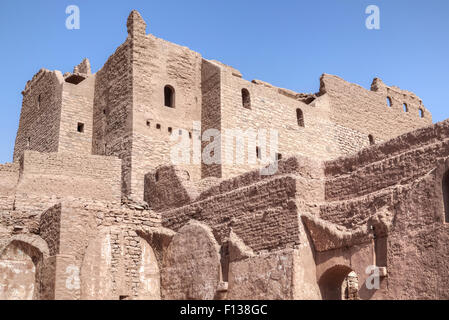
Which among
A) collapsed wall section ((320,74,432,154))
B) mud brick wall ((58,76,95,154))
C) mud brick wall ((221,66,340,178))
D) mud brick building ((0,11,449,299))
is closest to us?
mud brick building ((0,11,449,299))

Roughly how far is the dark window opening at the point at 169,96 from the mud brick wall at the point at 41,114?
368cm

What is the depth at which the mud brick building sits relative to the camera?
1206 centimetres

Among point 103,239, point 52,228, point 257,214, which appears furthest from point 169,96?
point 257,214

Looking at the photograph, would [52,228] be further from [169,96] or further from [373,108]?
[373,108]

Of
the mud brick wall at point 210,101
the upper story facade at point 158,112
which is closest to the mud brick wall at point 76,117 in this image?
the upper story facade at point 158,112

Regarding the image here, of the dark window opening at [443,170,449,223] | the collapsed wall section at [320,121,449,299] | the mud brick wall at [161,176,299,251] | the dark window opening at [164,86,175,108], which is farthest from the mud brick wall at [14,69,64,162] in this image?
the dark window opening at [443,170,449,223]

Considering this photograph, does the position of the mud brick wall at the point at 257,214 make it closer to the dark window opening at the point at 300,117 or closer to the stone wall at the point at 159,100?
the stone wall at the point at 159,100

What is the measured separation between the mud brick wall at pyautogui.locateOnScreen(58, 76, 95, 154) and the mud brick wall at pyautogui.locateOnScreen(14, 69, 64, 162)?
209 mm

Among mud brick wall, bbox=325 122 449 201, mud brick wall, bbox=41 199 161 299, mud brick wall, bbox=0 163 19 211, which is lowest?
mud brick wall, bbox=41 199 161 299

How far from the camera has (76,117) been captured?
24125mm

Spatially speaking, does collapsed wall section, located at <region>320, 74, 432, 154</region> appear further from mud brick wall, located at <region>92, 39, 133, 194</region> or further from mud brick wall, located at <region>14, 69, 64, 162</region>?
mud brick wall, located at <region>14, 69, 64, 162</region>

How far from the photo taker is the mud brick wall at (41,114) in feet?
79.3

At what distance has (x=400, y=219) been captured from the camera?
39.3 ft
